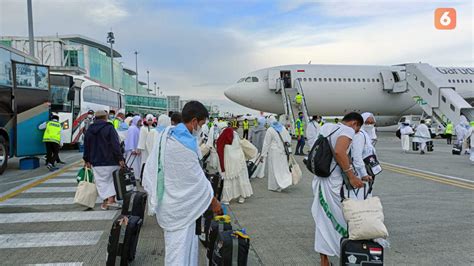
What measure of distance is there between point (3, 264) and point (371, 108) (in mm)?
25063

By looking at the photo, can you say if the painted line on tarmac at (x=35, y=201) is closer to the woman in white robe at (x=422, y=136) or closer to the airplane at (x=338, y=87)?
the woman in white robe at (x=422, y=136)

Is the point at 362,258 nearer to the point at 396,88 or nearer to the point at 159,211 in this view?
the point at 159,211

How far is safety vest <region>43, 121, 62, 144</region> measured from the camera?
34.2 ft

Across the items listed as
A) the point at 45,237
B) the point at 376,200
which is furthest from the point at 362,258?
the point at 45,237

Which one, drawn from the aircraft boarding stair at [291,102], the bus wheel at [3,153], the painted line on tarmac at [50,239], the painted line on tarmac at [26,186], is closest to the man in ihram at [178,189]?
the painted line on tarmac at [50,239]

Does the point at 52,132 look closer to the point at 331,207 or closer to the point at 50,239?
the point at 50,239

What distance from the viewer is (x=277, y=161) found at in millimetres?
8047

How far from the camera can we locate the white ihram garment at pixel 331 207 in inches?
145

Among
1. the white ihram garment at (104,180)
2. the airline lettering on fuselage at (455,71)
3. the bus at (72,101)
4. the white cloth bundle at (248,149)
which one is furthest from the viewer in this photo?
the airline lettering on fuselage at (455,71)

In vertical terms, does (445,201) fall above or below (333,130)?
below

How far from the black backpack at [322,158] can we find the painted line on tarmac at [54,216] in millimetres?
3823

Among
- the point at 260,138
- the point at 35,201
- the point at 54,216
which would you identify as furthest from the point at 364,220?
the point at 260,138

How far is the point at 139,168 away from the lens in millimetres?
8906

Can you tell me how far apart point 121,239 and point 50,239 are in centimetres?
180
